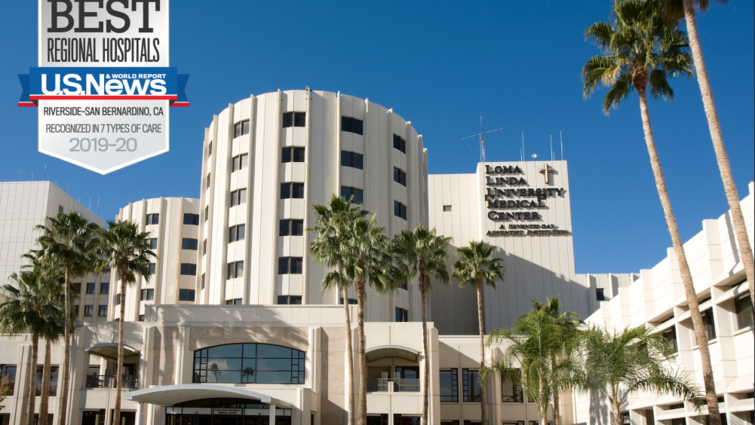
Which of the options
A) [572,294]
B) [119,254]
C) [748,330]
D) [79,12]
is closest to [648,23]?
[748,330]

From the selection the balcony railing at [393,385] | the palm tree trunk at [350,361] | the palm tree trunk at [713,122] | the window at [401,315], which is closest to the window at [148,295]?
the window at [401,315]

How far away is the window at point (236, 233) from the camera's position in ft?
176

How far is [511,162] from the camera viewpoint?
73188 mm

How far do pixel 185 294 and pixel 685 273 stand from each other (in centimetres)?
5603

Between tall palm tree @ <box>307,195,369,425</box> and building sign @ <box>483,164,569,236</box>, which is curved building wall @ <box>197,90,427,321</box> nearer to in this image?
tall palm tree @ <box>307,195,369,425</box>

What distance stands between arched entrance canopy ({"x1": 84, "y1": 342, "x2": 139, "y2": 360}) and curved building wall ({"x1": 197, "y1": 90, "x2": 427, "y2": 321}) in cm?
787

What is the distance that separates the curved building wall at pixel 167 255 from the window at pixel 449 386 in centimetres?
3249

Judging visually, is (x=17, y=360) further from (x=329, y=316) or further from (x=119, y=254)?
(x=329, y=316)

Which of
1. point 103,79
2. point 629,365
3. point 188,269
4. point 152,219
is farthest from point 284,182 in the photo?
point 629,365

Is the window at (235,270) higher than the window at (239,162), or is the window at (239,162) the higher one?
the window at (239,162)

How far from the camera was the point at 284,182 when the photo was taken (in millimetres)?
53875

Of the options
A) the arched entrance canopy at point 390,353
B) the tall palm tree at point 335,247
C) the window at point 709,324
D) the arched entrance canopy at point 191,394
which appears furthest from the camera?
the arched entrance canopy at point 390,353

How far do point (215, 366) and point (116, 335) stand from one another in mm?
8189

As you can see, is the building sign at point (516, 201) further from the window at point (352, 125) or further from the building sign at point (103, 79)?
the building sign at point (103, 79)
